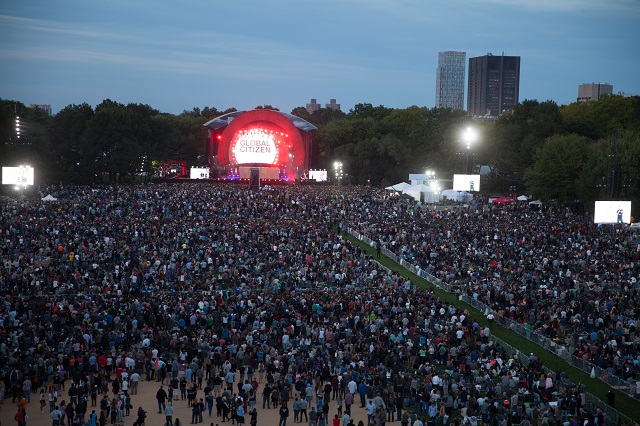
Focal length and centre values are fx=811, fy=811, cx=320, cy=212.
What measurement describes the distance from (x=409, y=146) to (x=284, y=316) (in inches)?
2672

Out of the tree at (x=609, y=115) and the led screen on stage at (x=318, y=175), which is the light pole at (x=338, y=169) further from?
the tree at (x=609, y=115)

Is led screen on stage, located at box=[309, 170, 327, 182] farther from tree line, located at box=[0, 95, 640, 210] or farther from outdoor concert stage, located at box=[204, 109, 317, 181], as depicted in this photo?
tree line, located at box=[0, 95, 640, 210]

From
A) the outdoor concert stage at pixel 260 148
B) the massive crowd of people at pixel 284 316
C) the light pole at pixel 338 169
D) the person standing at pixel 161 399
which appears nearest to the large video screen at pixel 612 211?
the massive crowd of people at pixel 284 316

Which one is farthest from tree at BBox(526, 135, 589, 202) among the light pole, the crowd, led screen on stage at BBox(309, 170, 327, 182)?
led screen on stage at BBox(309, 170, 327, 182)

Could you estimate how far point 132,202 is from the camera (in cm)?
4416

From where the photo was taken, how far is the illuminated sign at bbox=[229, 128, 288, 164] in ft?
242

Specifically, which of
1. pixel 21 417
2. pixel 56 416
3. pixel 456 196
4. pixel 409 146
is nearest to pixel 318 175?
pixel 409 146

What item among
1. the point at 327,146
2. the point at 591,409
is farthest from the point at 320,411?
the point at 327,146

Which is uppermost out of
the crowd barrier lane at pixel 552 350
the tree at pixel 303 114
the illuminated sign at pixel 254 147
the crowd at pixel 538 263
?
the tree at pixel 303 114

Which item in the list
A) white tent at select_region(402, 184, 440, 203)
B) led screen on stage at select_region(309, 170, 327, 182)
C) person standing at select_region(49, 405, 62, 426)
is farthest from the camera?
led screen on stage at select_region(309, 170, 327, 182)

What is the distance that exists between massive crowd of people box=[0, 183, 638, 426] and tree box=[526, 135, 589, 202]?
540 inches

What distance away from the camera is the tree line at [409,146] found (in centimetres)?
5359

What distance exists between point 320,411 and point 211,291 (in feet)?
35.1

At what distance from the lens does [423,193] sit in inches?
2219
